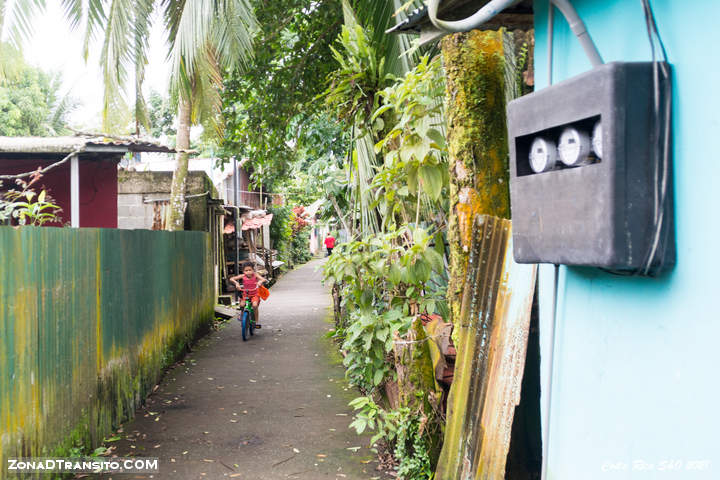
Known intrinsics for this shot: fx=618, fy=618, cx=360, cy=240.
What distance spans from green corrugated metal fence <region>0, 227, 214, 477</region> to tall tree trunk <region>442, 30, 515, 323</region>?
2.77 metres

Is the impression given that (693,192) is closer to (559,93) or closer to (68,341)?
(559,93)

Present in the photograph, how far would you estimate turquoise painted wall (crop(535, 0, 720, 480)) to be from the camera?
1.70m

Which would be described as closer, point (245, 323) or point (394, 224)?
point (394, 224)

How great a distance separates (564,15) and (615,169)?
2.35 feet

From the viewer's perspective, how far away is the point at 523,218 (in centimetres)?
238

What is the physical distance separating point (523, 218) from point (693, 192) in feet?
2.29

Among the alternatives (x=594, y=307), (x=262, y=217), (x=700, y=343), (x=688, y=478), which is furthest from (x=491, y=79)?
(x=262, y=217)

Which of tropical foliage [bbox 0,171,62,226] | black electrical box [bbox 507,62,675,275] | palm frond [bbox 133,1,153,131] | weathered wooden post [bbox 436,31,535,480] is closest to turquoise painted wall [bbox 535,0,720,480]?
black electrical box [bbox 507,62,675,275]

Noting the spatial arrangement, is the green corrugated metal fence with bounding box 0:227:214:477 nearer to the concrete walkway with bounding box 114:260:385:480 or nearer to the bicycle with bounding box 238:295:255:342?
the concrete walkway with bounding box 114:260:385:480

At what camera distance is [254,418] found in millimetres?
6242

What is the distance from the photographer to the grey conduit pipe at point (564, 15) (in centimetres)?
205

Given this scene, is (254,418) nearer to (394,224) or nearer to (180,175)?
(394,224)

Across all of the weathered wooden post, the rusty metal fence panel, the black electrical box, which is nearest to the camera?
the black electrical box

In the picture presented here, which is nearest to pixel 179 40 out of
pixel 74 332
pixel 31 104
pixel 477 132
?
pixel 74 332
